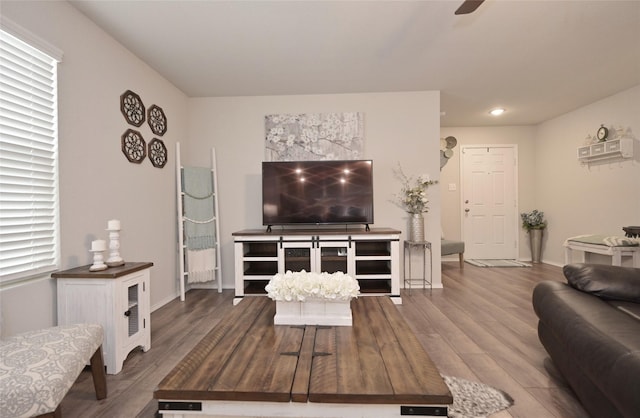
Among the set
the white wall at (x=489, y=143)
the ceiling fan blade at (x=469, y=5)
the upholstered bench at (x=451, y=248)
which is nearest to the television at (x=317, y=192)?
the ceiling fan blade at (x=469, y=5)

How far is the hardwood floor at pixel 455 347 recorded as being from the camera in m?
1.60

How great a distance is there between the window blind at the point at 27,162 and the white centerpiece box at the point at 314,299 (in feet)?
4.96

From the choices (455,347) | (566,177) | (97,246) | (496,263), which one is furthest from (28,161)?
(566,177)

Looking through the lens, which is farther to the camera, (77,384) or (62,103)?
(62,103)

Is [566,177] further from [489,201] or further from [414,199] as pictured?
[414,199]

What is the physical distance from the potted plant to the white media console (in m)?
3.58

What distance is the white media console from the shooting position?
329 centimetres

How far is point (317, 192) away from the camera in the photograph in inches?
141

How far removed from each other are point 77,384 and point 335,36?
307 cm

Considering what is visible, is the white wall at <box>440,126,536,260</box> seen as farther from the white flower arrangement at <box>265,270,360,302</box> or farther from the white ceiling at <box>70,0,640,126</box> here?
the white flower arrangement at <box>265,270,360,302</box>

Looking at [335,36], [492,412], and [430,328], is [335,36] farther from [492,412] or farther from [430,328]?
[492,412]

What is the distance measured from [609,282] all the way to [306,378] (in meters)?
1.84

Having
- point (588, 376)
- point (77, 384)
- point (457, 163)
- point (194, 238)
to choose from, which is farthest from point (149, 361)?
point (457, 163)

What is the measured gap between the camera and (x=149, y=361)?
2.07 meters
